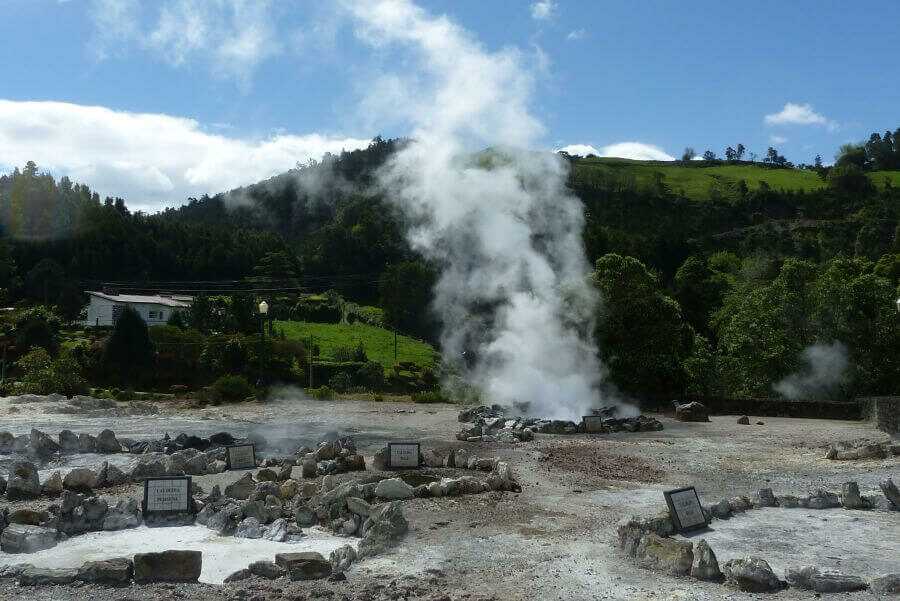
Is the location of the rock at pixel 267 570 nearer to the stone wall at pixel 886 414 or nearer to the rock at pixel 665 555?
the rock at pixel 665 555

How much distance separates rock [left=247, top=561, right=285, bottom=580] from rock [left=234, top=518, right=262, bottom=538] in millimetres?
2107

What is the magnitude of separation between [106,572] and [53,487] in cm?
667

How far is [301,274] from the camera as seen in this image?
88438mm

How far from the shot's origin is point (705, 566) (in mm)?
9312

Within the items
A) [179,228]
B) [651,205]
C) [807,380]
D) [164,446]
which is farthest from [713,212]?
[164,446]

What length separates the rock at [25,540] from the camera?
10.9 m

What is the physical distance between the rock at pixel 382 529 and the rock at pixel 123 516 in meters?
3.79

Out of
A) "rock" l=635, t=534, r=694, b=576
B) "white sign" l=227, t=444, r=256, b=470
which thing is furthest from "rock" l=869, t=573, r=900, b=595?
"white sign" l=227, t=444, r=256, b=470

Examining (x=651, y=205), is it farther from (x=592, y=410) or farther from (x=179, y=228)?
(x=592, y=410)

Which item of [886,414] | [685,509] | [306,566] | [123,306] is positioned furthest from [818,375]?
[123,306]

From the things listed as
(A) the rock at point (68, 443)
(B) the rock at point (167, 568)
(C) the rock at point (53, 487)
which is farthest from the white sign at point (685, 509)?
(A) the rock at point (68, 443)

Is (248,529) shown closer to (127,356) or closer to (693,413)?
(693,413)

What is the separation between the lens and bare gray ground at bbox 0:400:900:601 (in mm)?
9039

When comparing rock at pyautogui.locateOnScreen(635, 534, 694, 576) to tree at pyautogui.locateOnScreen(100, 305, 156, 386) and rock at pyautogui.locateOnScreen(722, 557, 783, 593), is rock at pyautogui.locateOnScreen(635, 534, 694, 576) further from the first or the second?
tree at pyautogui.locateOnScreen(100, 305, 156, 386)
